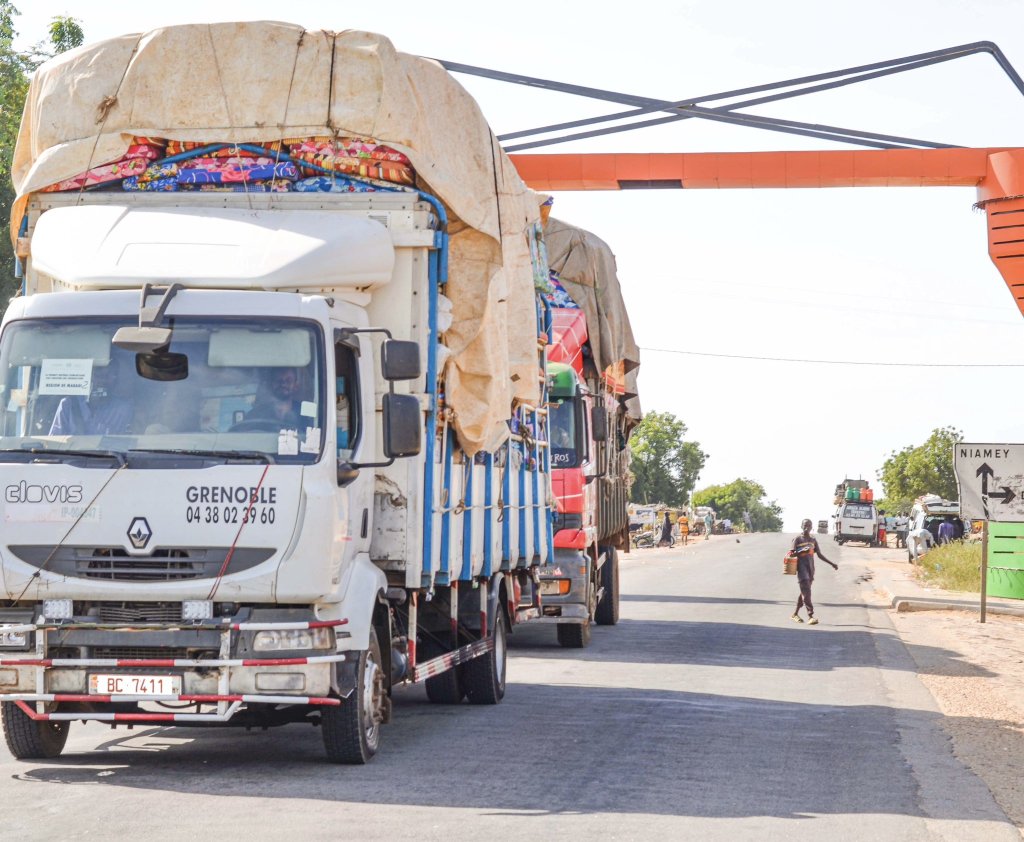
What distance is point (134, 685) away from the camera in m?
8.40

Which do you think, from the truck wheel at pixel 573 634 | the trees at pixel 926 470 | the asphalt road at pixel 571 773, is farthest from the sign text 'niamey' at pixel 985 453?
the trees at pixel 926 470

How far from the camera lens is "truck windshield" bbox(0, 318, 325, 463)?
336 inches

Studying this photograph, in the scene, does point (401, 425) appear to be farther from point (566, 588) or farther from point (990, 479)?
point (990, 479)

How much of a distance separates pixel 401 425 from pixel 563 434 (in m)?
9.40

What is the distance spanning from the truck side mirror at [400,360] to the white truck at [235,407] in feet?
0.04

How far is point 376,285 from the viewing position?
952 centimetres

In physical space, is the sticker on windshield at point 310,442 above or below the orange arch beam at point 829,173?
below

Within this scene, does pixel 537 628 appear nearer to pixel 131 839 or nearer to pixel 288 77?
pixel 288 77

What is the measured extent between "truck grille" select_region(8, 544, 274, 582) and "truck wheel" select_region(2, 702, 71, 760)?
1.13 metres

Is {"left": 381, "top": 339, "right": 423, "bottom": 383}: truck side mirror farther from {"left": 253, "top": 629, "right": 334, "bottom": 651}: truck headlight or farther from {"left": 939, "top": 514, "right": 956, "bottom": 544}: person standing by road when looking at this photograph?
{"left": 939, "top": 514, "right": 956, "bottom": 544}: person standing by road

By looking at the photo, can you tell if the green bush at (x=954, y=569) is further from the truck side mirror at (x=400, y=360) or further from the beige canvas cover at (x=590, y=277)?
the truck side mirror at (x=400, y=360)

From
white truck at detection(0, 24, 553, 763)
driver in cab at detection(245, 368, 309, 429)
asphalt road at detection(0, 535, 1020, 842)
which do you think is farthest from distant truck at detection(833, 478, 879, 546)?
driver in cab at detection(245, 368, 309, 429)

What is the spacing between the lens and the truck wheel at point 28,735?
907 cm

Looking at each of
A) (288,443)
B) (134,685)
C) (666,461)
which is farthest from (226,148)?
(666,461)
